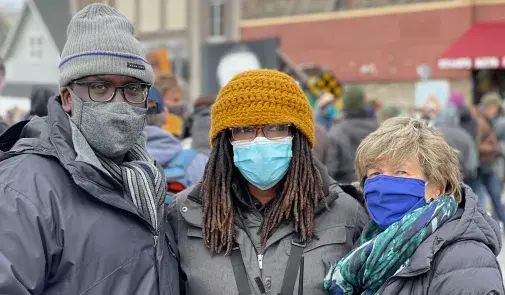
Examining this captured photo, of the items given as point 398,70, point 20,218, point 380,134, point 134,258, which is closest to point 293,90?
point 380,134

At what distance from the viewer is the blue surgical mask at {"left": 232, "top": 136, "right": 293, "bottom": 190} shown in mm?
2748

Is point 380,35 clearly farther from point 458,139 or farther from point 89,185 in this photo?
point 89,185

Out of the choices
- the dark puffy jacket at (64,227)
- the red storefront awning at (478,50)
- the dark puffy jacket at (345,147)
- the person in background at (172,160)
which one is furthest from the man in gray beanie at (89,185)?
the red storefront awning at (478,50)

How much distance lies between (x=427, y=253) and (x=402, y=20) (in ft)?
71.2

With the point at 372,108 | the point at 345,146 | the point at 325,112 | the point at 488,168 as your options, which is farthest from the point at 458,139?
the point at 372,108

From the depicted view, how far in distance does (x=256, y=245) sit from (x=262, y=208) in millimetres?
168

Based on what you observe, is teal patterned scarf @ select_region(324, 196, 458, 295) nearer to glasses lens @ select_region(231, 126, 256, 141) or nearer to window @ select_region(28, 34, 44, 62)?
glasses lens @ select_region(231, 126, 256, 141)

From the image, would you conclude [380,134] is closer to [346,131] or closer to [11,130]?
[11,130]

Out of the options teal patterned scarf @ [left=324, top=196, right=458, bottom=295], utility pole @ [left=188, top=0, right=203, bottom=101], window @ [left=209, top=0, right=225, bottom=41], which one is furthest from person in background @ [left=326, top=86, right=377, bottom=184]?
utility pole @ [left=188, top=0, right=203, bottom=101]

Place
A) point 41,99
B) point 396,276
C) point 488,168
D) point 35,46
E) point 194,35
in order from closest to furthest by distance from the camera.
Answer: point 396,276 < point 41,99 < point 35,46 < point 488,168 < point 194,35

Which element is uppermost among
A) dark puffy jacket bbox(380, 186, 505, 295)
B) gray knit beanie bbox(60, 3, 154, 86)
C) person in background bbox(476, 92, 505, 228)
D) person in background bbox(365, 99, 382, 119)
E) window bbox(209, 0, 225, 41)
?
window bbox(209, 0, 225, 41)

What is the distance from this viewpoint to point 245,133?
280cm

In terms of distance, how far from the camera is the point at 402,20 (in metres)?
23.2

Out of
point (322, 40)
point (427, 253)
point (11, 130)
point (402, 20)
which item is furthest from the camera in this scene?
point (322, 40)
